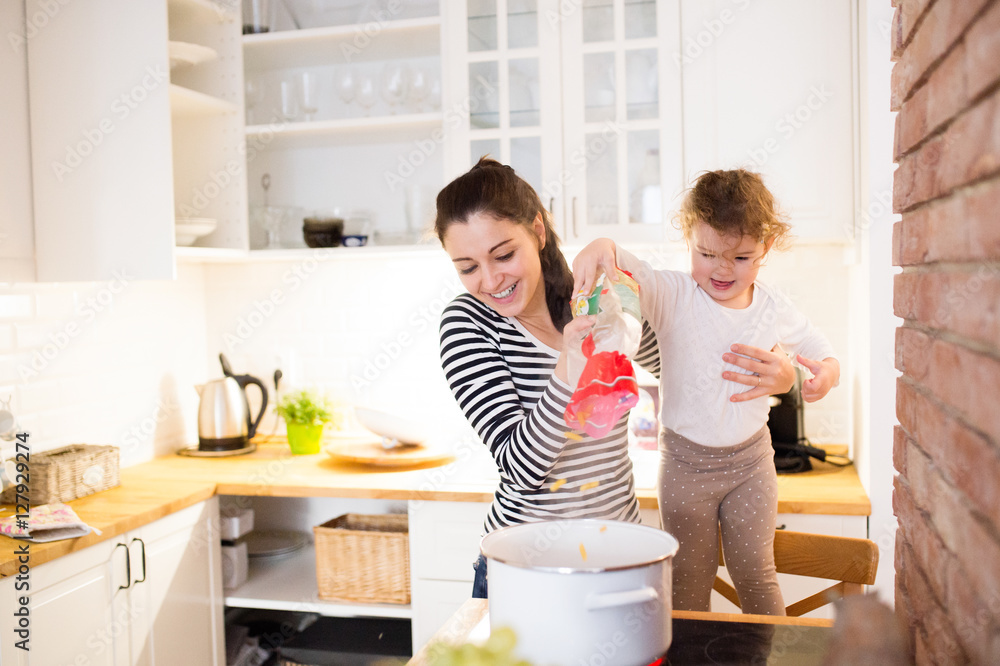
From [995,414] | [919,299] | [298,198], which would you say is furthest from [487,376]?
[298,198]

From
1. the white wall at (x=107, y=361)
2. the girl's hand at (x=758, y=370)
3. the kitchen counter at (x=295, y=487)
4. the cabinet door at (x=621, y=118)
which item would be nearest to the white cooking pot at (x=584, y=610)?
the girl's hand at (x=758, y=370)

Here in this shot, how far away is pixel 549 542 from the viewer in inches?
36.5

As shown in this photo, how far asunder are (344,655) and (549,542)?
1712mm

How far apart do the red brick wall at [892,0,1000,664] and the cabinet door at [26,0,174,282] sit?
6.36ft

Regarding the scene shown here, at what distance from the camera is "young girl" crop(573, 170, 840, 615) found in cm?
152

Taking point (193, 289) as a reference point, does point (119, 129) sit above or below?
above

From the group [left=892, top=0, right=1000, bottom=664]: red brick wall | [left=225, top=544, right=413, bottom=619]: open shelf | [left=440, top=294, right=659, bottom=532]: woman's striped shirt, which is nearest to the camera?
[left=892, top=0, right=1000, bottom=664]: red brick wall

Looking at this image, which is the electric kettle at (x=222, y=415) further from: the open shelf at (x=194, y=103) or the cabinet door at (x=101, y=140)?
the open shelf at (x=194, y=103)

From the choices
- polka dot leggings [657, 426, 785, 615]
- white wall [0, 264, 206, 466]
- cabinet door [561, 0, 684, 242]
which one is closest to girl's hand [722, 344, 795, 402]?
polka dot leggings [657, 426, 785, 615]

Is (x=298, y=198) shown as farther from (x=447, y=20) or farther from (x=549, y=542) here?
(x=549, y=542)

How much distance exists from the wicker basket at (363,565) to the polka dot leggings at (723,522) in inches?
36.8

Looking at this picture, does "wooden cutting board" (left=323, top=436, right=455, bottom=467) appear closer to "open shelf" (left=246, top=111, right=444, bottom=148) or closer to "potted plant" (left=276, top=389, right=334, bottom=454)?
"potted plant" (left=276, top=389, right=334, bottom=454)

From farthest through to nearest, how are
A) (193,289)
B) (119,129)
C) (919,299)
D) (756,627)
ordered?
(193,289) → (119,129) → (756,627) → (919,299)

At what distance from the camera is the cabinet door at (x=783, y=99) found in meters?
2.17
